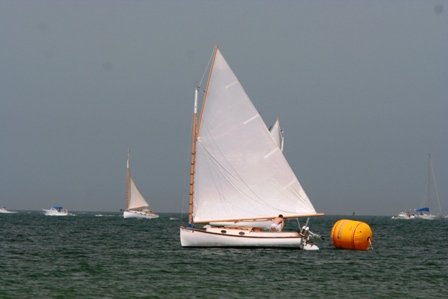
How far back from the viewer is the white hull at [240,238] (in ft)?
178

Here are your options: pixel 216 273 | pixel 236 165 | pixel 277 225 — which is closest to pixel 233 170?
pixel 236 165

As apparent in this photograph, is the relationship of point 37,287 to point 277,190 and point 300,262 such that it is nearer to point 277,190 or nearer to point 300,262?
point 300,262

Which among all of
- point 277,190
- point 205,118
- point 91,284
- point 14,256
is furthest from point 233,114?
point 91,284

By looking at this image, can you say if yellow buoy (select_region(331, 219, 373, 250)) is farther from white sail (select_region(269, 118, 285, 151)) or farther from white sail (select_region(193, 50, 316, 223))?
white sail (select_region(269, 118, 285, 151))

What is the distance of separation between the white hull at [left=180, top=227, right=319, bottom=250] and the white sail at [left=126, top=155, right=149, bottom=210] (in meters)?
127

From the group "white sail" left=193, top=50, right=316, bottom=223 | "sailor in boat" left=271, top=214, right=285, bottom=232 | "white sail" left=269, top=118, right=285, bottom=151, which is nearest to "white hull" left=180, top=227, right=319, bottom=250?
"sailor in boat" left=271, top=214, right=285, bottom=232

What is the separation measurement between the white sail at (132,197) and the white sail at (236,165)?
126 metres

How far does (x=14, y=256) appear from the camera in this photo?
51.5 metres

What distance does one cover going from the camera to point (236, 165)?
186 feet

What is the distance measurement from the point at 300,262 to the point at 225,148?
440 inches

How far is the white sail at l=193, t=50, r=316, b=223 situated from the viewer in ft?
182

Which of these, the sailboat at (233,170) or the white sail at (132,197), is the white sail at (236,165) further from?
the white sail at (132,197)

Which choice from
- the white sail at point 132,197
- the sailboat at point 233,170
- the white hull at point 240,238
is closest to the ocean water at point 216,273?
the white hull at point 240,238

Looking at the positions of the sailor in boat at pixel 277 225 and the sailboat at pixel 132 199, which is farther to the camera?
the sailboat at pixel 132 199
